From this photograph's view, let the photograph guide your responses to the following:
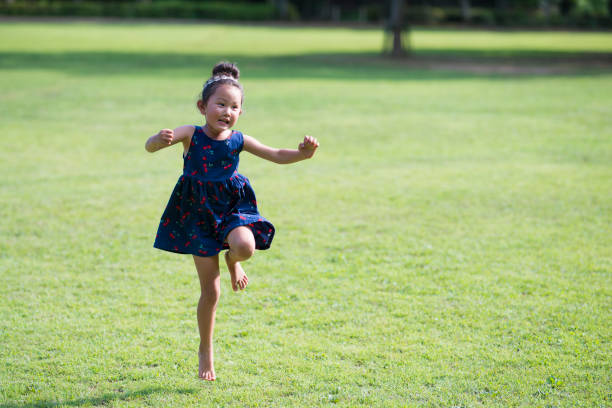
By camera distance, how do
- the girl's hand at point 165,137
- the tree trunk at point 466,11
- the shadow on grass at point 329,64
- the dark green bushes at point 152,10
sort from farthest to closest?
1. the tree trunk at point 466,11
2. the dark green bushes at point 152,10
3. the shadow on grass at point 329,64
4. the girl's hand at point 165,137

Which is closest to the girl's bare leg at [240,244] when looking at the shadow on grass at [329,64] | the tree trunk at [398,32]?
the shadow on grass at [329,64]

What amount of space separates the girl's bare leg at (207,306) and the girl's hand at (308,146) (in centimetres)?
81

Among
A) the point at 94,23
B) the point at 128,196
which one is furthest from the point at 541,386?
the point at 94,23

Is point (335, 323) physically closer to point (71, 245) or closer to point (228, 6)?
point (71, 245)

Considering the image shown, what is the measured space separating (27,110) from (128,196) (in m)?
7.10

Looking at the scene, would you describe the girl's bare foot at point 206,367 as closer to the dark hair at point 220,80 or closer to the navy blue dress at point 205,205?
the navy blue dress at point 205,205

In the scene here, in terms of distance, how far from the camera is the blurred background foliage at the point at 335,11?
169ft

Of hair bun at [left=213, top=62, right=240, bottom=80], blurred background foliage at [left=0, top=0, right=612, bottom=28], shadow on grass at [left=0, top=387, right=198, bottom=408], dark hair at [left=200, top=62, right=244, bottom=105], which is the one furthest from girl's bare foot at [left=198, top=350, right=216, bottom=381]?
blurred background foliage at [left=0, top=0, right=612, bottom=28]

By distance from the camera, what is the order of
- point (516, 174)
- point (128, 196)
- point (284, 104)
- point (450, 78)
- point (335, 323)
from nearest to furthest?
point (335, 323) < point (128, 196) < point (516, 174) < point (284, 104) < point (450, 78)

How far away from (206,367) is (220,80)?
1716 millimetres

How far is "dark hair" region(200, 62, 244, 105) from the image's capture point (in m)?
3.76

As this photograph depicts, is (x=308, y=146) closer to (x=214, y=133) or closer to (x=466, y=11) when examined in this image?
(x=214, y=133)

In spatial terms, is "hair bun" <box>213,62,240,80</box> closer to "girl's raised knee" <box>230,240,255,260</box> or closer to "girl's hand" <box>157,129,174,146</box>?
"girl's hand" <box>157,129,174,146</box>

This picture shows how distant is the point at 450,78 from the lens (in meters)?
21.0
